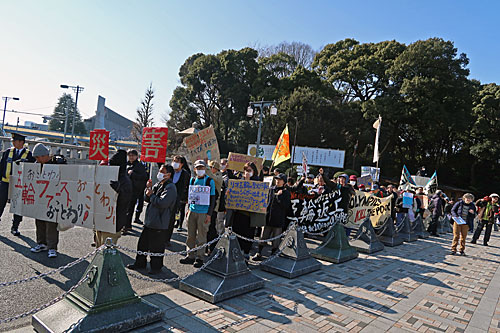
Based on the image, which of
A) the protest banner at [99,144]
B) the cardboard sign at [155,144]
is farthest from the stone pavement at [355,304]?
the cardboard sign at [155,144]

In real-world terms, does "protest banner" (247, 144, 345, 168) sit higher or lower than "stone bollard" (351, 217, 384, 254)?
higher

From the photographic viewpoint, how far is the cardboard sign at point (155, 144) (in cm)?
818

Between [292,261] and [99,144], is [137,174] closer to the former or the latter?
[99,144]

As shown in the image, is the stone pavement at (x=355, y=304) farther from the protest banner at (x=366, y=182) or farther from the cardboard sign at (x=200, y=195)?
the protest banner at (x=366, y=182)

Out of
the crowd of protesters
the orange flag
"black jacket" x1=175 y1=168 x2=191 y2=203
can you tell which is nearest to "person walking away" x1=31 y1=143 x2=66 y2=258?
the crowd of protesters

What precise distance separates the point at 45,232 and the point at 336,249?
229 inches

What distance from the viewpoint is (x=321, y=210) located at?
8391 mm

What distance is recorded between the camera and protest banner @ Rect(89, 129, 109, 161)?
6168 millimetres

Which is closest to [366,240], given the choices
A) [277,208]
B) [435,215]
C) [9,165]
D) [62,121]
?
[277,208]

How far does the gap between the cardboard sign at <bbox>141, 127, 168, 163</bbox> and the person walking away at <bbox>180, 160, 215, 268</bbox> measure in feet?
8.18

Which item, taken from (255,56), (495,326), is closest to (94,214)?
(495,326)

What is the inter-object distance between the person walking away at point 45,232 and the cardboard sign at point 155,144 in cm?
247

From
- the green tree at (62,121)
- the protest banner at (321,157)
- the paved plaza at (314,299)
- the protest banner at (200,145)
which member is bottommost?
the paved plaza at (314,299)

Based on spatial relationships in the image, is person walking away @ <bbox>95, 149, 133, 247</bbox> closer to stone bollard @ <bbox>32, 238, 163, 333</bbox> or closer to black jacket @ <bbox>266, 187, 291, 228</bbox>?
stone bollard @ <bbox>32, 238, 163, 333</bbox>
